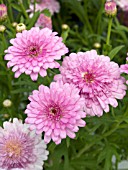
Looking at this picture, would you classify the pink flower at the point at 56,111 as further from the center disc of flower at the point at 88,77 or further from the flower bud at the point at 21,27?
the flower bud at the point at 21,27

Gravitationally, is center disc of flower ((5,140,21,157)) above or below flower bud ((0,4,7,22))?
below

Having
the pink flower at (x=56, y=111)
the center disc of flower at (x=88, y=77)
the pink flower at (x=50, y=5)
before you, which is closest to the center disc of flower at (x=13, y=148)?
the pink flower at (x=56, y=111)

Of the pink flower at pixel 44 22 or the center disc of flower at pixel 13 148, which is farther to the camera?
the pink flower at pixel 44 22

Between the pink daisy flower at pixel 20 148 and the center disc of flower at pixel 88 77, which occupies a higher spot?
the center disc of flower at pixel 88 77

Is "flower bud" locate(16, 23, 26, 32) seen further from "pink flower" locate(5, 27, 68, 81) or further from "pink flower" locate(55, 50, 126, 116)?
"pink flower" locate(55, 50, 126, 116)

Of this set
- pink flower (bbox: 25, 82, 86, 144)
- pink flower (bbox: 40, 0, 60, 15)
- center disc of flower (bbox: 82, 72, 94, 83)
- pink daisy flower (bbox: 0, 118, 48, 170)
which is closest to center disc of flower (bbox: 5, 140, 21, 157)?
pink daisy flower (bbox: 0, 118, 48, 170)

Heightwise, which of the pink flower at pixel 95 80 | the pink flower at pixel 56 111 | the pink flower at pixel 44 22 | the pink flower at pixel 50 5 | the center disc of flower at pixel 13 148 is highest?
the pink flower at pixel 50 5

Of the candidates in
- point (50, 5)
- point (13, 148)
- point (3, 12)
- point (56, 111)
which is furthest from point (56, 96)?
point (50, 5)
